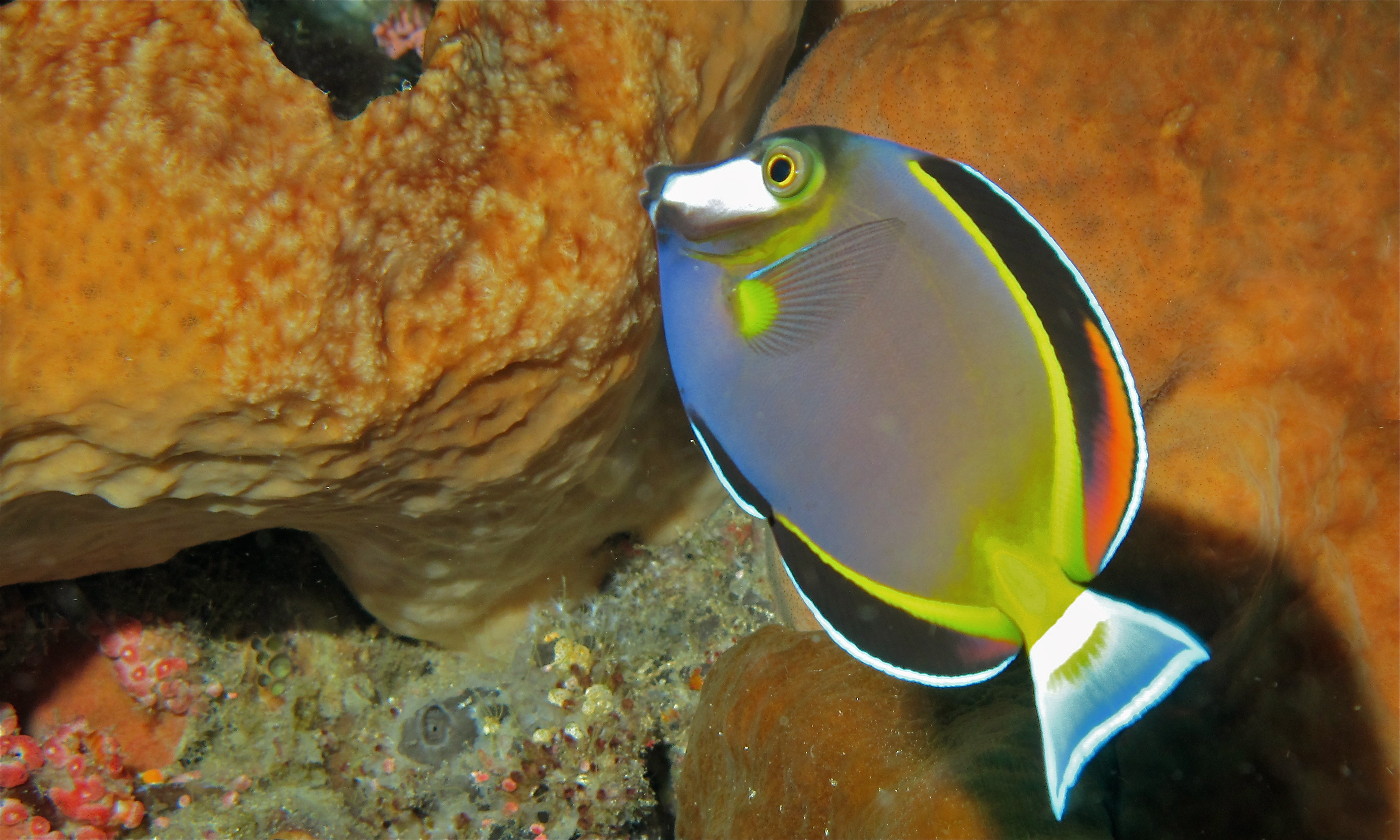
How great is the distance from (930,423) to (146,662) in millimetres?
3572

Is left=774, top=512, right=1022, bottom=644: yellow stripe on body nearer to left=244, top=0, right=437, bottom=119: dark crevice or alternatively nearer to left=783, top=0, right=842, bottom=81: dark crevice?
left=783, top=0, right=842, bottom=81: dark crevice

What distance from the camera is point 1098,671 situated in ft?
3.79

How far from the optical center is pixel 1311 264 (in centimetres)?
224

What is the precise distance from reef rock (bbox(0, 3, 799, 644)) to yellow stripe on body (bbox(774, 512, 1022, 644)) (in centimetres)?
120

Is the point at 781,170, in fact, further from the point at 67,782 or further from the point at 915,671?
the point at 67,782

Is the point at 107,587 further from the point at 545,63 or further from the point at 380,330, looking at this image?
the point at 545,63

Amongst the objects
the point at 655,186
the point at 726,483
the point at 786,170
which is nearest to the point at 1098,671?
the point at 726,483

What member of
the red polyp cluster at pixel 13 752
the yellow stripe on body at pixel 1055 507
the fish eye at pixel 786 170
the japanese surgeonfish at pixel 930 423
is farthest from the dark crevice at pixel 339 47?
the yellow stripe on body at pixel 1055 507

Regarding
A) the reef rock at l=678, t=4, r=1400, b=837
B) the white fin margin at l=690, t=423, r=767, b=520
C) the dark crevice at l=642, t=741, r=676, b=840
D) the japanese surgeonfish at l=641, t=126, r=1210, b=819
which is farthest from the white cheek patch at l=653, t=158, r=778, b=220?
the dark crevice at l=642, t=741, r=676, b=840

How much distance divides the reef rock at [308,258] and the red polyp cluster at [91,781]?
3.82 ft

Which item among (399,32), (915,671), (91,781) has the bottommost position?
(91,781)

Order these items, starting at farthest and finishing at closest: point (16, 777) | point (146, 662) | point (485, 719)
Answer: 1. point (485, 719)
2. point (146, 662)
3. point (16, 777)

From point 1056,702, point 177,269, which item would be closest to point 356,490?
point 177,269

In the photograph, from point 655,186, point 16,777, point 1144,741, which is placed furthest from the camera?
point 16,777
